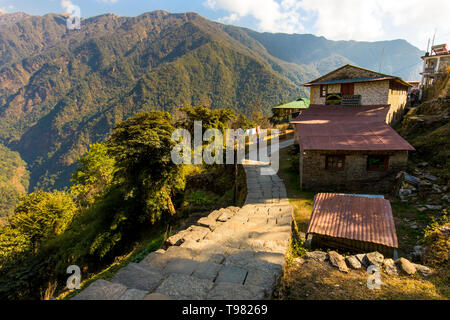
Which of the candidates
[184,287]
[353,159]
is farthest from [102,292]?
[353,159]

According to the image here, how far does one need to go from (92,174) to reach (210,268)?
2613 centimetres

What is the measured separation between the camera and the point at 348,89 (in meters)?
18.2

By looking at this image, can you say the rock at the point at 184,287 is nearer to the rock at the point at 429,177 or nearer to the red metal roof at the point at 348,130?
the red metal roof at the point at 348,130

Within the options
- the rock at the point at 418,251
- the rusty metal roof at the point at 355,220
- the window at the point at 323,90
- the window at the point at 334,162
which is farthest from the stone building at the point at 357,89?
the rusty metal roof at the point at 355,220

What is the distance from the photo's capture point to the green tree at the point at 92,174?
24.5 m

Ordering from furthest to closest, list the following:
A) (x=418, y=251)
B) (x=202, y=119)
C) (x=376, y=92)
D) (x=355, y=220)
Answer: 1. (x=202, y=119)
2. (x=376, y=92)
3. (x=418, y=251)
4. (x=355, y=220)

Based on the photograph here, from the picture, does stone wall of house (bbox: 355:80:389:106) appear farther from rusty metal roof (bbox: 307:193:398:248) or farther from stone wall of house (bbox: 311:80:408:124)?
rusty metal roof (bbox: 307:193:398:248)

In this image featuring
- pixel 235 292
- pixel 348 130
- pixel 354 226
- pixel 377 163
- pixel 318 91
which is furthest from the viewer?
pixel 318 91

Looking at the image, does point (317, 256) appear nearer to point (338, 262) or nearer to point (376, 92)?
point (338, 262)

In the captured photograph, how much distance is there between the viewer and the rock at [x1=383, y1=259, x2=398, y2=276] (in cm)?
A: 456

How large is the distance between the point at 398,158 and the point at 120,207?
14526 millimetres

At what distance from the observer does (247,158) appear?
19156mm


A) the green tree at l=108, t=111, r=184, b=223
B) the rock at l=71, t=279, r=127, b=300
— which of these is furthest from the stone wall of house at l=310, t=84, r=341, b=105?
the rock at l=71, t=279, r=127, b=300

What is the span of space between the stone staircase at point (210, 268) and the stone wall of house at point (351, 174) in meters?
6.08
